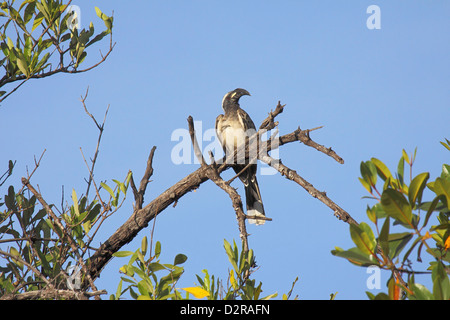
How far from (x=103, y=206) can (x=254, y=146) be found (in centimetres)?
204

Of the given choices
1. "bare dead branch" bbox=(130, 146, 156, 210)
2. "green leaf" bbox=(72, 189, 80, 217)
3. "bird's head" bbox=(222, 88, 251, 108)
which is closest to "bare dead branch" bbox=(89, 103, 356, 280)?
"bare dead branch" bbox=(130, 146, 156, 210)

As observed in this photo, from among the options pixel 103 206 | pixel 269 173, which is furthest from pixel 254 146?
pixel 103 206

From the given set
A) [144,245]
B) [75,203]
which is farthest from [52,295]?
[75,203]

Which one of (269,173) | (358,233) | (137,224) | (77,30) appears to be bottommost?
(358,233)

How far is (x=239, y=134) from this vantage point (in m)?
7.61

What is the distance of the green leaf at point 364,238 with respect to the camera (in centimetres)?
224

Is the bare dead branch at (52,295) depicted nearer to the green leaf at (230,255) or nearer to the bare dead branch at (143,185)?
the green leaf at (230,255)

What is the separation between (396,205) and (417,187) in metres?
0.15

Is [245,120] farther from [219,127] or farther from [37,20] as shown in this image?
[37,20]

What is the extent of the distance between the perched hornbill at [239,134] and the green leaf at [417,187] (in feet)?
15.7
